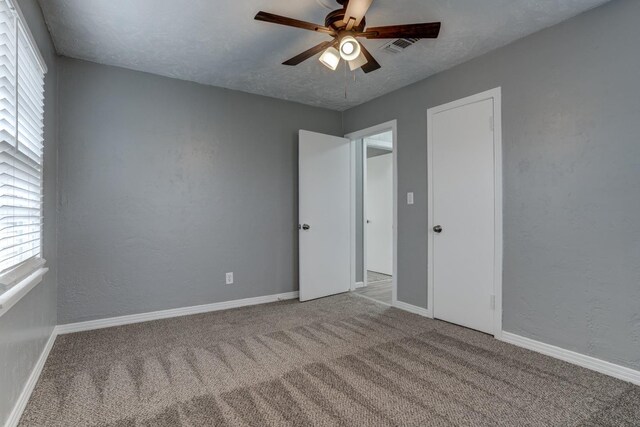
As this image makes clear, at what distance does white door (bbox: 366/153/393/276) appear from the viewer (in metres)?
5.69

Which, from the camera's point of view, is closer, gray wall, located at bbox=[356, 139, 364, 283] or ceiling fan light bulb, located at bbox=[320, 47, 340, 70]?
ceiling fan light bulb, located at bbox=[320, 47, 340, 70]

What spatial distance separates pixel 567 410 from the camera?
1.79m

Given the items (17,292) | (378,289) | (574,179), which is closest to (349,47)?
(574,179)

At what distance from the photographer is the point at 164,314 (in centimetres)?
331

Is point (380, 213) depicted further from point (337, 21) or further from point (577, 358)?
point (337, 21)

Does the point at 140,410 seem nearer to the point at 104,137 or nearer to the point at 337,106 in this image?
the point at 104,137

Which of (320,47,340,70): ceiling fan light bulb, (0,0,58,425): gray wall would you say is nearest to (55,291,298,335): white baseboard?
(0,0,58,425): gray wall

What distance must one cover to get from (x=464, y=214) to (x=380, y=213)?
9.25 feet

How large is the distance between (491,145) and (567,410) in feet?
6.42

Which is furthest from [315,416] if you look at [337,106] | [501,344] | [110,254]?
[337,106]

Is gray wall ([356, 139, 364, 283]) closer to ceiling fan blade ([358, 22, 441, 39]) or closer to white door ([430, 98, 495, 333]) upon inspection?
white door ([430, 98, 495, 333])

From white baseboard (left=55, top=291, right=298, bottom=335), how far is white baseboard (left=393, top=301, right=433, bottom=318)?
1.24 meters

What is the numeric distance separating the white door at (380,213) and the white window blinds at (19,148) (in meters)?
4.51

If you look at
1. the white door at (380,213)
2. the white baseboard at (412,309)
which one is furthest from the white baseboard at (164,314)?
the white door at (380,213)
